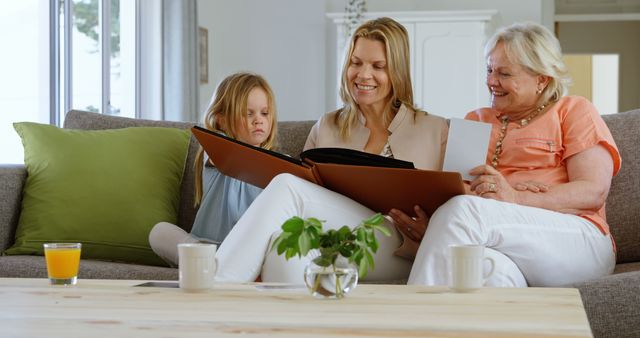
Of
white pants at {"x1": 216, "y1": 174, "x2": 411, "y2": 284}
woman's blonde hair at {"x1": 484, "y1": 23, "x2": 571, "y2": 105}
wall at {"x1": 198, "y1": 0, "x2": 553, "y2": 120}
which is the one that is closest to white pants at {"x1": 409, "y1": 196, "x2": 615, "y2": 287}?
white pants at {"x1": 216, "y1": 174, "x2": 411, "y2": 284}

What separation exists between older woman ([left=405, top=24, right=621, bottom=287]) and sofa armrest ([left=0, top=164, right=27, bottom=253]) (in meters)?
1.30

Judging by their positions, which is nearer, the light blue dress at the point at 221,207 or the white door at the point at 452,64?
the light blue dress at the point at 221,207

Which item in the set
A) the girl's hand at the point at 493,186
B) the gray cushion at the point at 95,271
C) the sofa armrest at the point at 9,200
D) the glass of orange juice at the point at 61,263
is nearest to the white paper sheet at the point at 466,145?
the girl's hand at the point at 493,186

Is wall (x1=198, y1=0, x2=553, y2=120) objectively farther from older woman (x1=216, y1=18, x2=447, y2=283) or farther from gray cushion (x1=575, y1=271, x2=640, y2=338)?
gray cushion (x1=575, y1=271, x2=640, y2=338)

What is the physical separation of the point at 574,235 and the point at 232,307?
1124 mm

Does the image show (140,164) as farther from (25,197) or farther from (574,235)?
(574,235)

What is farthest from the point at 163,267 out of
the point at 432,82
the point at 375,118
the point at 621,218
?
the point at 432,82

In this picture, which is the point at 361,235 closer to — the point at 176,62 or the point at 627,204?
the point at 627,204

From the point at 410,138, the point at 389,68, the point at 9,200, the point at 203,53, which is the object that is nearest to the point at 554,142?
the point at 410,138

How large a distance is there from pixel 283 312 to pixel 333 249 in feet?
0.57

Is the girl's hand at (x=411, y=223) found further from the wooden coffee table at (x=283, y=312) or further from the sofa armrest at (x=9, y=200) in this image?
the sofa armrest at (x=9, y=200)

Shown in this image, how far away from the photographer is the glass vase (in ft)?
5.17

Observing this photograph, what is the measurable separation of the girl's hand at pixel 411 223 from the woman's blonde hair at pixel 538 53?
0.60 meters

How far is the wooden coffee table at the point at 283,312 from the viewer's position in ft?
4.27
